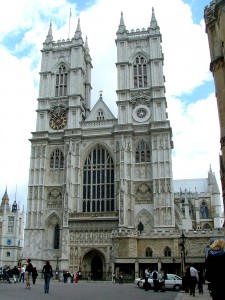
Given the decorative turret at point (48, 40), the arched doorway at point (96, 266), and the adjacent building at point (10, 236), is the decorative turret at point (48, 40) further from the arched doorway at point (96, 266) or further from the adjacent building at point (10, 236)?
the adjacent building at point (10, 236)

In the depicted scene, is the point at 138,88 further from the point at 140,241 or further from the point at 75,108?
the point at 140,241

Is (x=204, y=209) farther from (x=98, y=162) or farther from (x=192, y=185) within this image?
(x=98, y=162)

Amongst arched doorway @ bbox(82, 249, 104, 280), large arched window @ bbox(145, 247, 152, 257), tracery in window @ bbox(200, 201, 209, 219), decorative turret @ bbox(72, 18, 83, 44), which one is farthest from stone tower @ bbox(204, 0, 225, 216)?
tracery in window @ bbox(200, 201, 209, 219)

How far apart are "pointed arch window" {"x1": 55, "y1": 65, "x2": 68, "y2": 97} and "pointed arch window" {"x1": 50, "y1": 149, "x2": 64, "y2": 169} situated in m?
9.09

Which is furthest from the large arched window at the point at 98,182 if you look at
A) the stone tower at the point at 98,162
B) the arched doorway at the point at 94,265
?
the arched doorway at the point at 94,265

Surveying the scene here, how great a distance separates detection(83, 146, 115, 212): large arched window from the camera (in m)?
45.8

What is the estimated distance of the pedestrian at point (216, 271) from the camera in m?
5.98

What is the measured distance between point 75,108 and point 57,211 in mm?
14323

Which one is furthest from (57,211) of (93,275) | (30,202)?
(93,275)

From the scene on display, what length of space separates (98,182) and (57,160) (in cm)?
660

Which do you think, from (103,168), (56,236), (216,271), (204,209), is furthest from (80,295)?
(204,209)

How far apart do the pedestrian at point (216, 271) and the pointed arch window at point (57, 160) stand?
4290 cm

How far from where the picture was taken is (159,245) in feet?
126

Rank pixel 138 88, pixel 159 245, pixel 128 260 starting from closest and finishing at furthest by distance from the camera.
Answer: pixel 128 260
pixel 159 245
pixel 138 88
